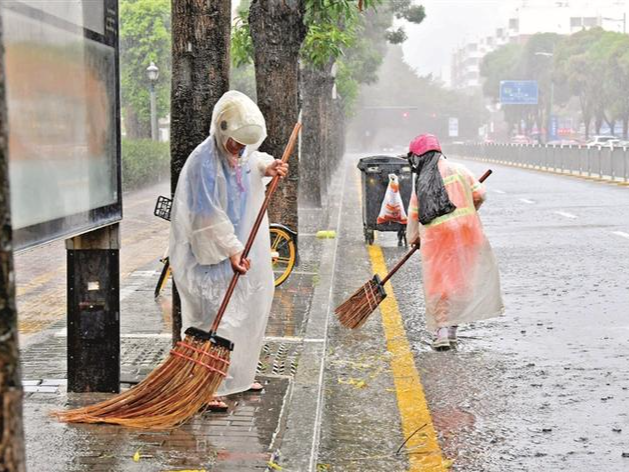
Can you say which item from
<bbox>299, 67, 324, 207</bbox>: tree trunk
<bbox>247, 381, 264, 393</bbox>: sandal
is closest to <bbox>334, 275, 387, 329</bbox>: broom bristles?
<bbox>247, 381, 264, 393</bbox>: sandal

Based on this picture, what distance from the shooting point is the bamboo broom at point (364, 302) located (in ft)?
29.7

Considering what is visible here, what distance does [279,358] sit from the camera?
752 centimetres

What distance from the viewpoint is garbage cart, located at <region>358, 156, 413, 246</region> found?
16109mm

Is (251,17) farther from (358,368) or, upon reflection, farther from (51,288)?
(358,368)

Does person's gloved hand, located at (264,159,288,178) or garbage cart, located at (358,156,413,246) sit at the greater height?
person's gloved hand, located at (264,159,288,178)

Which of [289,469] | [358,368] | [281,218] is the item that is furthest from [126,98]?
[289,469]

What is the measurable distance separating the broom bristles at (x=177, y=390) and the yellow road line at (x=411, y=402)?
1010 mm

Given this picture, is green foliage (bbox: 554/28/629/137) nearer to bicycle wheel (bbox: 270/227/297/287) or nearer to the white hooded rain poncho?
bicycle wheel (bbox: 270/227/297/287)

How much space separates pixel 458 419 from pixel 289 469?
1766 millimetres

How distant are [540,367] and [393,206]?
7.87m

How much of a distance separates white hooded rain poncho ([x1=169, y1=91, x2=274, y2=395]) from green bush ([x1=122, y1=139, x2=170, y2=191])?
24611 millimetres

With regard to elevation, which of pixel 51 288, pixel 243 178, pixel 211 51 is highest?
pixel 211 51

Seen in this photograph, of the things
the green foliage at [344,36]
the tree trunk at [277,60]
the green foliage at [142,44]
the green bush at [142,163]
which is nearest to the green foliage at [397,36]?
the green foliage at [344,36]

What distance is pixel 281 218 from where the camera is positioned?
43.5 feet
